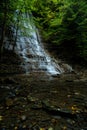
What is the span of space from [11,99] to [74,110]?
2196 mm

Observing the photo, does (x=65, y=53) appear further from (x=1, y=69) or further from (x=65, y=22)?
(x=1, y=69)

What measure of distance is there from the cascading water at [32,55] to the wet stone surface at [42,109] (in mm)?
5492

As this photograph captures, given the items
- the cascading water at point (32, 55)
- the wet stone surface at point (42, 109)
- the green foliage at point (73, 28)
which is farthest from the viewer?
the green foliage at point (73, 28)

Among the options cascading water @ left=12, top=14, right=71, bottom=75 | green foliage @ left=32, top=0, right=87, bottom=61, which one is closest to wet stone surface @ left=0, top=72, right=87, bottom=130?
cascading water @ left=12, top=14, right=71, bottom=75

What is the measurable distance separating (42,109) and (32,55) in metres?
9.91

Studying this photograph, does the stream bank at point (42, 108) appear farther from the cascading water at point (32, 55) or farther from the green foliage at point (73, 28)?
the green foliage at point (73, 28)

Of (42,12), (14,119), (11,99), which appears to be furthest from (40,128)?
(42,12)

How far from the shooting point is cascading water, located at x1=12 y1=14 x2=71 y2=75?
46.3ft

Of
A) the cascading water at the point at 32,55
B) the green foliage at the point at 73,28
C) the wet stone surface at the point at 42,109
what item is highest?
the green foliage at the point at 73,28

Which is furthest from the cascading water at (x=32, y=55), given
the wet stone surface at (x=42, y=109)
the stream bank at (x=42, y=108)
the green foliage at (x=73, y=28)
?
the wet stone surface at (x=42, y=109)

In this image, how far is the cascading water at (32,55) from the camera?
555 inches

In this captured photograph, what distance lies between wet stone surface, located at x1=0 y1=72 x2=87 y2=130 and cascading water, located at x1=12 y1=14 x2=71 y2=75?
5492 millimetres

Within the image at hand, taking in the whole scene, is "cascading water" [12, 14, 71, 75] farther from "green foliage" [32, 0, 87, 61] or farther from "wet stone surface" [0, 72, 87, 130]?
"wet stone surface" [0, 72, 87, 130]

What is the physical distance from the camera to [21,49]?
53.1ft
